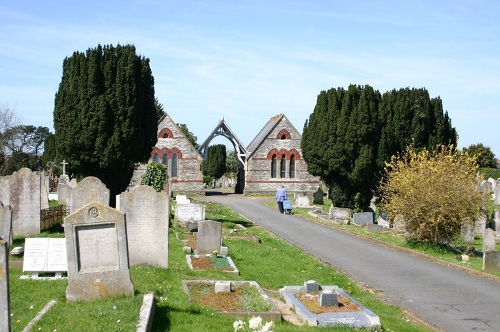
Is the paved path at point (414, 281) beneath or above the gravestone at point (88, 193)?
beneath

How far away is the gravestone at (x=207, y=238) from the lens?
17.4 meters

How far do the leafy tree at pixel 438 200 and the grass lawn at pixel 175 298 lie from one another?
4.69 metres

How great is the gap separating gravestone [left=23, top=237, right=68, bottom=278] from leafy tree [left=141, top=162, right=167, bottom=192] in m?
16.7

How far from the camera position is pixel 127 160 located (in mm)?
26906

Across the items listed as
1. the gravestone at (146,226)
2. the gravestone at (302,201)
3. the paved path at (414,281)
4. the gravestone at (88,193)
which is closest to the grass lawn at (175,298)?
the gravestone at (146,226)

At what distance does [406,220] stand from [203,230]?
7.97 meters

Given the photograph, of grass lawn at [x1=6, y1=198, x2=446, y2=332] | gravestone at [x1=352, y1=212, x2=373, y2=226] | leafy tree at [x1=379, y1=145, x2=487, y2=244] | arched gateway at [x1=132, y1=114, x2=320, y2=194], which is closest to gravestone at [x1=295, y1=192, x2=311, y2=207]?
gravestone at [x1=352, y1=212, x2=373, y2=226]

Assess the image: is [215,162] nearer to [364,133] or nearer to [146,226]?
[364,133]

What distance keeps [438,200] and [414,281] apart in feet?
17.6

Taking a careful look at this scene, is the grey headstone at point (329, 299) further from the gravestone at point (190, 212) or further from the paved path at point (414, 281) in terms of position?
the gravestone at point (190, 212)

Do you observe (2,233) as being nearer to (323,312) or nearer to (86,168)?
(323,312)

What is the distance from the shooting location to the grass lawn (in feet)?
28.5

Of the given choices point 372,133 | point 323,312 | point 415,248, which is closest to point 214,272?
point 323,312

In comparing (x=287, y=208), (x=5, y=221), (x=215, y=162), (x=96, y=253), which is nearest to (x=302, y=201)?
(x=287, y=208)
